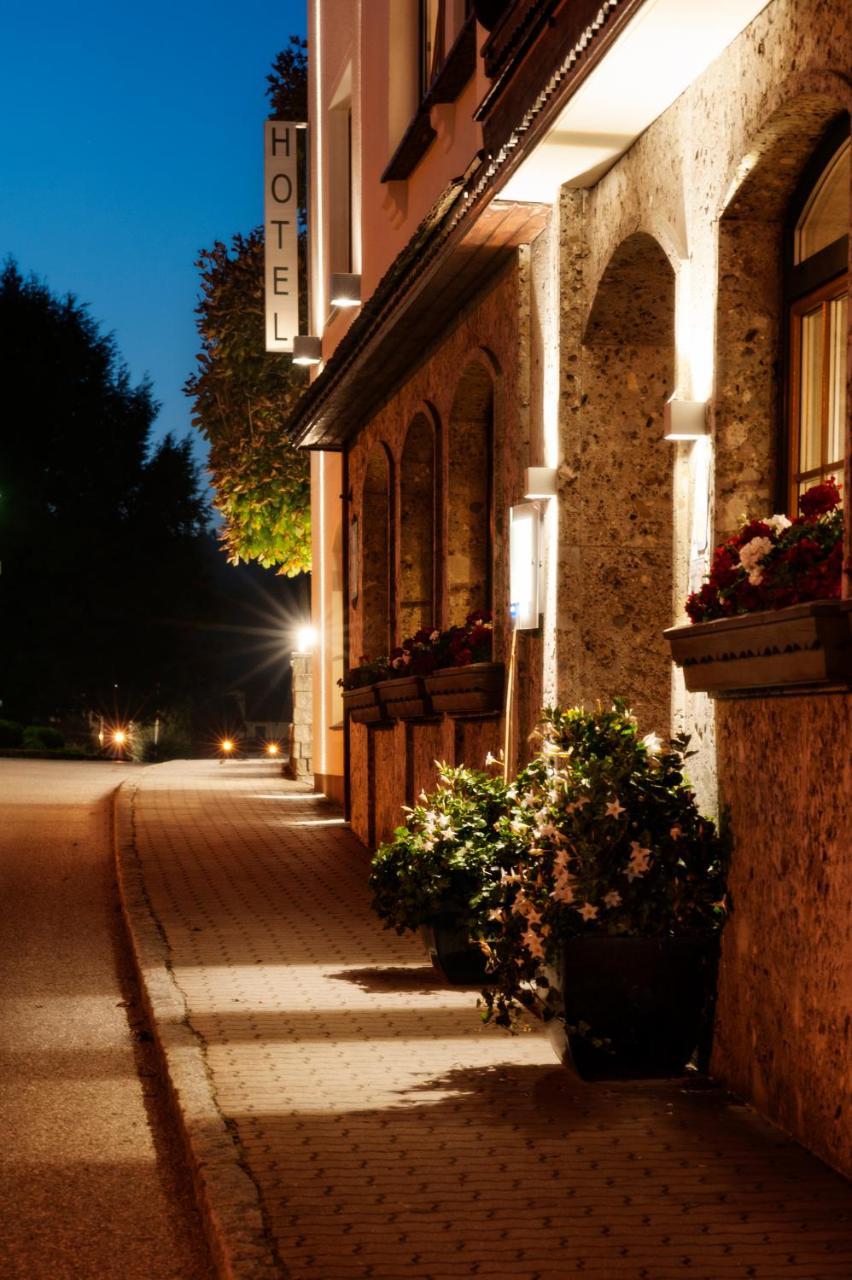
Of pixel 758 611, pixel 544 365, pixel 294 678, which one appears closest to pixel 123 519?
pixel 294 678

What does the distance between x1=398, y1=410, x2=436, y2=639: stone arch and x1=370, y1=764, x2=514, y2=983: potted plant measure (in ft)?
17.2

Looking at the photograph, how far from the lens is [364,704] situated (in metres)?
14.5

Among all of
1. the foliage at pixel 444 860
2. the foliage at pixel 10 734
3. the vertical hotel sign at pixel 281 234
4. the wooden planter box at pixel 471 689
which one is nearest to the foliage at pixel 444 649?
the wooden planter box at pixel 471 689

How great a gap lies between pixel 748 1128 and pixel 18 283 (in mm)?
42972

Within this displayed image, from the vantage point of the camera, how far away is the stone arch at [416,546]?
14.2 meters

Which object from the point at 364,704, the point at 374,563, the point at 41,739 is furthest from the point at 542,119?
the point at 41,739

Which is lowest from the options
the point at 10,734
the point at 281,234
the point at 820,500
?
the point at 10,734

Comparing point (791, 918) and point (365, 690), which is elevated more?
point (365, 690)

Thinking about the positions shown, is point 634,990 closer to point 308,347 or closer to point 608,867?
point 608,867

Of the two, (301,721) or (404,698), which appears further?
(301,721)

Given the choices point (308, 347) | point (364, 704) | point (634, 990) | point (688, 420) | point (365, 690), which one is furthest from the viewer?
point (308, 347)

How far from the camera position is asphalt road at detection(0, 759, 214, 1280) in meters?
5.05

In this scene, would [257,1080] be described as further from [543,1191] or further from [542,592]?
[542,592]

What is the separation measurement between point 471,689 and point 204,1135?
494cm
